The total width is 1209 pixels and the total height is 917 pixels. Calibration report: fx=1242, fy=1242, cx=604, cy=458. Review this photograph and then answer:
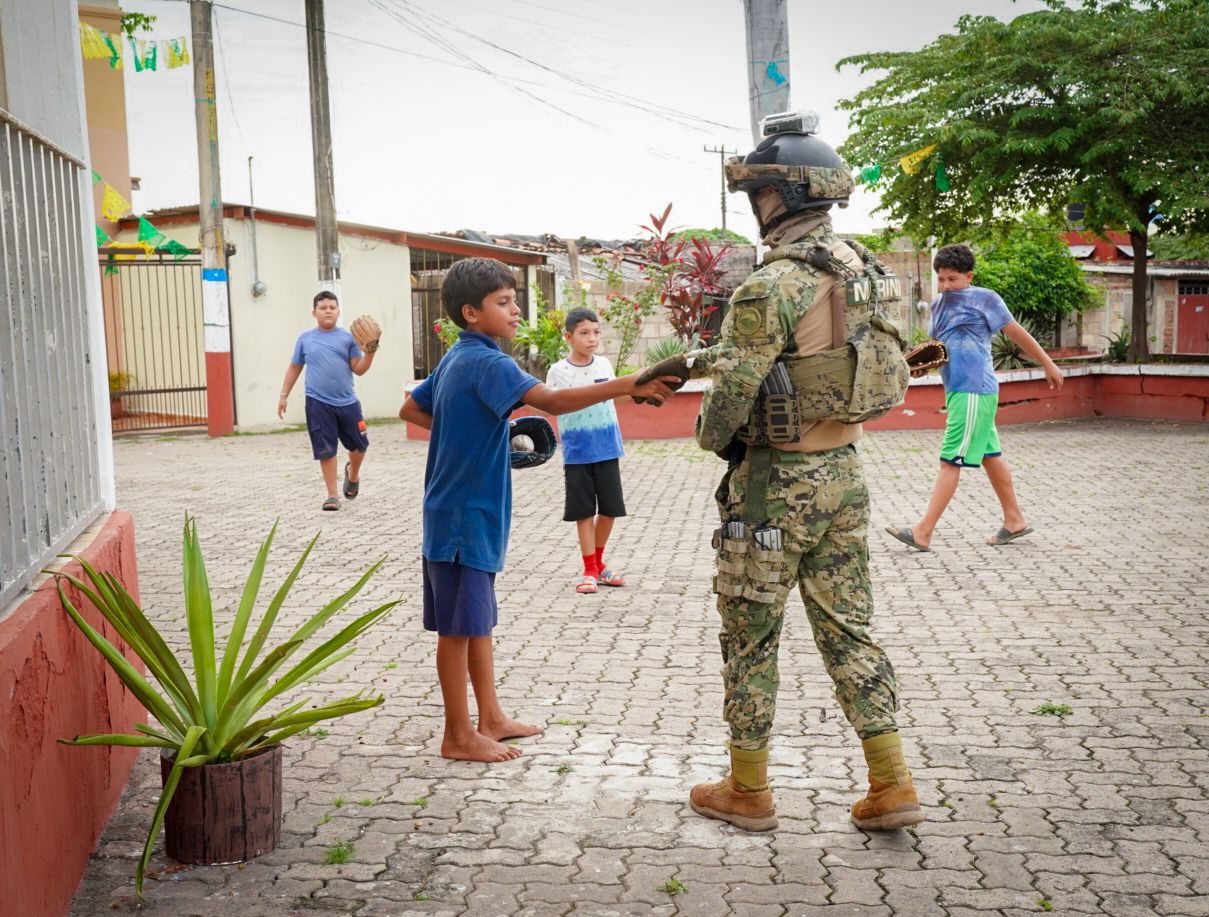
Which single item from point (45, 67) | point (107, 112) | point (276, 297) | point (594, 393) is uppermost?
point (107, 112)

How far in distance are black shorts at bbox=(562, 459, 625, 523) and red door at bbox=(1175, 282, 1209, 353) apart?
3552cm

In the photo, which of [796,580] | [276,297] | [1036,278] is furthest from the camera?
[1036,278]

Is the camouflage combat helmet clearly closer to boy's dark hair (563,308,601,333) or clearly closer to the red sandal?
boy's dark hair (563,308,601,333)

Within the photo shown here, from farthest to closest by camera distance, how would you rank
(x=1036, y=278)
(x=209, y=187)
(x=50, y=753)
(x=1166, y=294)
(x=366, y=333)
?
1. (x=1166, y=294)
2. (x=1036, y=278)
3. (x=209, y=187)
4. (x=366, y=333)
5. (x=50, y=753)

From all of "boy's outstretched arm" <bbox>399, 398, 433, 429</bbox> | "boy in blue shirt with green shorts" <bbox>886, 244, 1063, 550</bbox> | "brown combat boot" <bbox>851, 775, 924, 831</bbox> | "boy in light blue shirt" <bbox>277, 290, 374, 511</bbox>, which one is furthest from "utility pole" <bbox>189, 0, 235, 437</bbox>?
"brown combat boot" <bbox>851, 775, 924, 831</bbox>

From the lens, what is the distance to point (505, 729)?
4812 mm

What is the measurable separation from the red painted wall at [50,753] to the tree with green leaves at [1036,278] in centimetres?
2591

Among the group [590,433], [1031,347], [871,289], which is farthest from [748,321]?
[1031,347]

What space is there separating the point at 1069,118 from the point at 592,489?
13.7 meters

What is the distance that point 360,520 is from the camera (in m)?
10.5

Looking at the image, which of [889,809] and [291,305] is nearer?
[889,809]

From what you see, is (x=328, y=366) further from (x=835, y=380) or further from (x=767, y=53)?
(x=835, y=380)

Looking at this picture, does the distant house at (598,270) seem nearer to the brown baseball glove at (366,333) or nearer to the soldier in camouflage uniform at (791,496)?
the brown baseball glove at (366,333)

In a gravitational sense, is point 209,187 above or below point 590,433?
above
